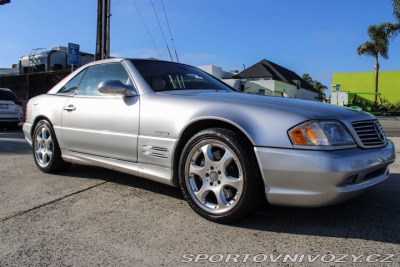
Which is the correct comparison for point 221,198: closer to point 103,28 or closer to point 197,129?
point 197,129

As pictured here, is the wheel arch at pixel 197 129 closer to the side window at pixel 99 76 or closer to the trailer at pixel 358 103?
the side window at pixel 99 76

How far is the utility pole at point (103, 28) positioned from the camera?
43.3ft

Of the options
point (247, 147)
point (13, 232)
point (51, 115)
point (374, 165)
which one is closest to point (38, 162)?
point (51, 115)

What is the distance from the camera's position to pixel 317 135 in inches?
103

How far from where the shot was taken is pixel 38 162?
15.8 ft

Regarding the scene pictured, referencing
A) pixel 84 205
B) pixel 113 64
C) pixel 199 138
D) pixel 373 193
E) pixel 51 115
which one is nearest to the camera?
pixel 199 138

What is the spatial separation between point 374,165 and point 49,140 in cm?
368

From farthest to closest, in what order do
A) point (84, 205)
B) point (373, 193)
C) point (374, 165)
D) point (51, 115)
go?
point (51, 115)
point (373, 193)
point (84, 205)
point (374, 165)

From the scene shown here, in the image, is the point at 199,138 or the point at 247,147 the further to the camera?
the point at 199,138

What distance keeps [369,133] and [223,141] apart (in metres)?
1.20

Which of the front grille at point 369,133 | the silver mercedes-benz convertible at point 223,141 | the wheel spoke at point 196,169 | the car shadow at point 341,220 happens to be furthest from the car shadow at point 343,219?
the front grille at point 369,133

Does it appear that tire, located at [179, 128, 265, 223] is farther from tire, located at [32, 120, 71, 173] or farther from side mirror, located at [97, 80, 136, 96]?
tire, located at [32, 120, 71, 173]

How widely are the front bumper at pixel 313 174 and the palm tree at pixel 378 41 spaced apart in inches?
1416

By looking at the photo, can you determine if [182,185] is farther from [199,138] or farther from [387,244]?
[387,244]
